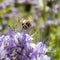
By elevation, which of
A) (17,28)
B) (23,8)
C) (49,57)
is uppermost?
(17,28)

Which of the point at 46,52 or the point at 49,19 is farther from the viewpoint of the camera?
the point at 49,19

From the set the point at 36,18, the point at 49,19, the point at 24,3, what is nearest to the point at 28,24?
the point at 49,19

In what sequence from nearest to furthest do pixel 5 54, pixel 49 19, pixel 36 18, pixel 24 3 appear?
pixel 5 54, pixel 49 19, pixel 36 18, pixel 24 3

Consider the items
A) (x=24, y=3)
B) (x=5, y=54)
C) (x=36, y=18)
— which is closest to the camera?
(x=5, y=54)

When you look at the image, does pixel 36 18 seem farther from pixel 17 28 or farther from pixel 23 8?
pixel 17 28

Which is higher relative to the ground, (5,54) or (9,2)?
(5,54)

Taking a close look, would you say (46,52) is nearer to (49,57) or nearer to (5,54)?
(49,57)

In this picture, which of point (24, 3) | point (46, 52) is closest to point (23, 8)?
point (24, 3)
